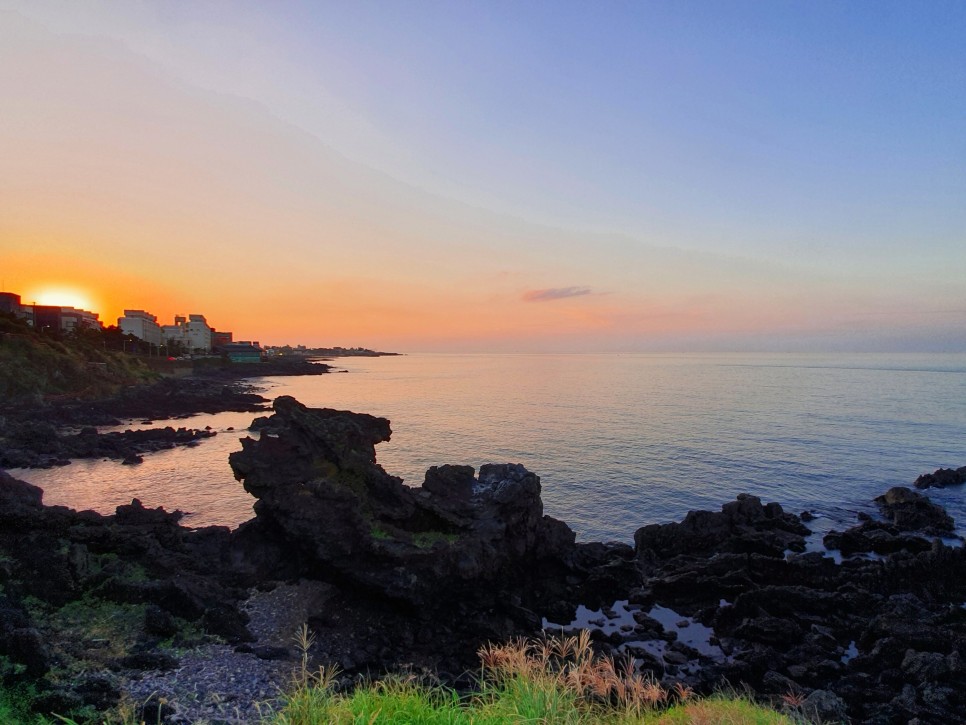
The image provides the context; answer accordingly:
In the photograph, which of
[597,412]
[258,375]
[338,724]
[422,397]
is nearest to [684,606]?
[338,724]

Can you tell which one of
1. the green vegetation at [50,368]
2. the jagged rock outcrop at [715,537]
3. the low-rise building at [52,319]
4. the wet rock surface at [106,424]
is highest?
the low-rise building at [52,319]

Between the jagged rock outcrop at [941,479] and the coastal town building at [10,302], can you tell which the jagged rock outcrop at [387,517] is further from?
the coastal town building at [10,302]

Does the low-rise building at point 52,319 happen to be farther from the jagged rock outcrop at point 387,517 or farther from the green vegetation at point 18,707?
the green vegetation at point 18,707

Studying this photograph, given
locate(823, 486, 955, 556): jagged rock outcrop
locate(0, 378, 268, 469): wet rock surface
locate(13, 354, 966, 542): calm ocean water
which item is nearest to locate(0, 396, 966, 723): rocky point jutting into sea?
locate(823, 486, 955, 556): jagged rock outcrop

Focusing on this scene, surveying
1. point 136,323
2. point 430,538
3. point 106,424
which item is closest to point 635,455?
point 430,538

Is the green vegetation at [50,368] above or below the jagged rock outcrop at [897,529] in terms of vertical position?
above

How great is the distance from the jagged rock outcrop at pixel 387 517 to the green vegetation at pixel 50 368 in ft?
232

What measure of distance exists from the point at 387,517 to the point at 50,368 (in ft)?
277

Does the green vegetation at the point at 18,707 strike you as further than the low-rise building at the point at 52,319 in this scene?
No

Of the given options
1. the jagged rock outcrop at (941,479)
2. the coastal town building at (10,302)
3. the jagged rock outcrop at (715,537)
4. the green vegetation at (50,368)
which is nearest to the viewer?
the jagged rock outcrop at (715,537)

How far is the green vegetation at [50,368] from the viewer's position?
7438 centimetres

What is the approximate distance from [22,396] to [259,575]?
241ft

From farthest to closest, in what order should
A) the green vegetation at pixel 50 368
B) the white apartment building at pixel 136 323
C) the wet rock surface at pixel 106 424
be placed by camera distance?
the white apartment building at pixel 136 323
the green vegetation at pixel 50 368
the wet rock surface at pixel 106 424

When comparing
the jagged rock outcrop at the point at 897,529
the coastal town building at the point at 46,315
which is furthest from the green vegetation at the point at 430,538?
the coastal town building at the point at 46,315
